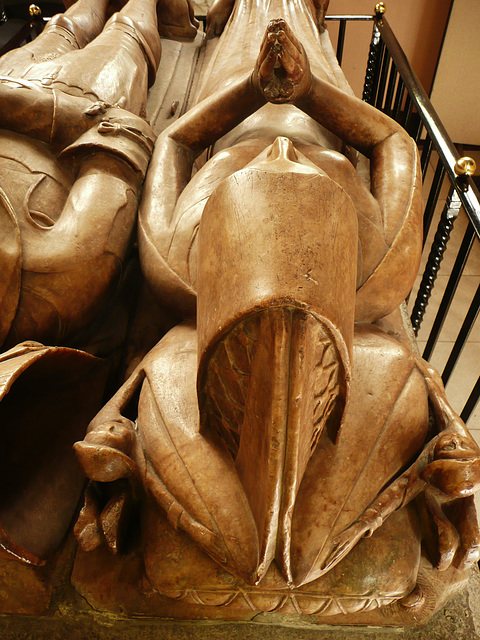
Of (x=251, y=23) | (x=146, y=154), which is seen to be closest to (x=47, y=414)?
(x=146, y=154)

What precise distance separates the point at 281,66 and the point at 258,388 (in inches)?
40.5

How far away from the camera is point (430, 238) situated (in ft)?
16.3

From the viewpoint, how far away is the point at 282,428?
3.10 ft

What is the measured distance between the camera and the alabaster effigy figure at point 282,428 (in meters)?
0.95

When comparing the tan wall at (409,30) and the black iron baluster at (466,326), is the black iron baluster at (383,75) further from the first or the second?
the tan wall at (409,30)

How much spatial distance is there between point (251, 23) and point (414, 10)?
3.22 metres

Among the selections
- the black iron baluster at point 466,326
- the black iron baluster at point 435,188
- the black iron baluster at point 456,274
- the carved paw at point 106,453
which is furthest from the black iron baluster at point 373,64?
the carved paw at point 106,453

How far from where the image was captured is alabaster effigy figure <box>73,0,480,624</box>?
949 mm

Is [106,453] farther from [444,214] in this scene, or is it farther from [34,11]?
[34,11]

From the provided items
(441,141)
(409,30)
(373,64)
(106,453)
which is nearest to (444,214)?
(441,141)

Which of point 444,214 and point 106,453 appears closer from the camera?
point 106,453

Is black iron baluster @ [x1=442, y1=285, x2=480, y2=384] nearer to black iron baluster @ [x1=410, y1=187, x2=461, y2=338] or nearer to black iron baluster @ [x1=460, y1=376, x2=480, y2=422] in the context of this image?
black iron baluster @ [x1=460, y1=376, x2=480, y2=422]

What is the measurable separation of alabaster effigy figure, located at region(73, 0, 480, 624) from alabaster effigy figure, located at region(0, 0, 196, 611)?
5.9 inches

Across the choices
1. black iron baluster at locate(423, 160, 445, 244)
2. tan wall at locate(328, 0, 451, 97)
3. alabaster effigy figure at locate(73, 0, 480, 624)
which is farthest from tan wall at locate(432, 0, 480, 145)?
alabaster effigy figure at locate(73, 0, 480, 624)
